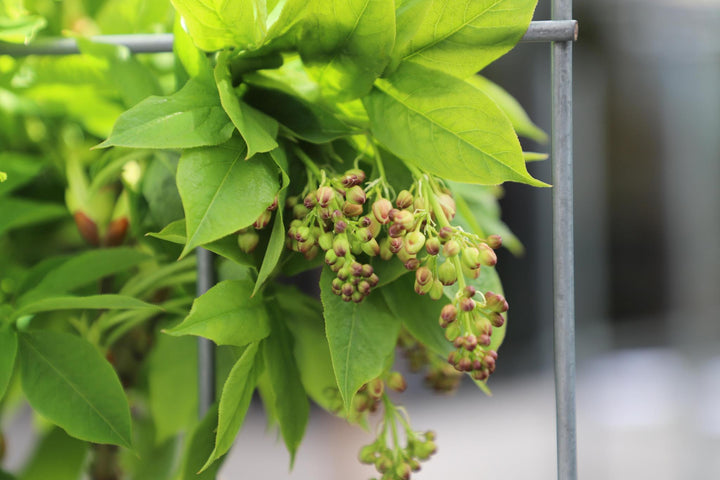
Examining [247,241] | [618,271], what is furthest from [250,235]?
[618,271]

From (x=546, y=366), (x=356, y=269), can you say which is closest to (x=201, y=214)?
(x=356, y=269)

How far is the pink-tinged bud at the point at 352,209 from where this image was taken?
0.49ft

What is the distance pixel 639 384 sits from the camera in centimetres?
201

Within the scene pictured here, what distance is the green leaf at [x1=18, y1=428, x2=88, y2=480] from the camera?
25 centimetres

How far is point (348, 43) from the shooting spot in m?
0.16

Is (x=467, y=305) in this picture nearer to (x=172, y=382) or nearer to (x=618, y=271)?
(x=172, y=382)

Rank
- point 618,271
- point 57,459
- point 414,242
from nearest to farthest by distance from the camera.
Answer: point 414,242 → point 57,459 → point 618,271

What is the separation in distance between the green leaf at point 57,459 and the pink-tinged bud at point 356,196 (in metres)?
0.16

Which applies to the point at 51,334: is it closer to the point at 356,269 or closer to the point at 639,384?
the point at 356,269

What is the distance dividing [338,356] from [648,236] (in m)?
2.09

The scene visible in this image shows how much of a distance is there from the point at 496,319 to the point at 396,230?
0.10ft

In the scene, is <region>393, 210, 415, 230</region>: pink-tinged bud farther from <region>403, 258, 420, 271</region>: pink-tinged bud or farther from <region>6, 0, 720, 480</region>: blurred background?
<region>6, 0, 720, 480</region>: blurred background

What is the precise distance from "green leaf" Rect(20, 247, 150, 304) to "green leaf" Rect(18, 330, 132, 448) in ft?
0.05

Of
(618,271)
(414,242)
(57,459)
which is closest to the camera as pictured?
(414,242)
